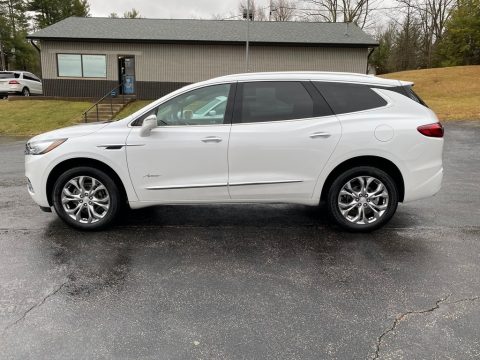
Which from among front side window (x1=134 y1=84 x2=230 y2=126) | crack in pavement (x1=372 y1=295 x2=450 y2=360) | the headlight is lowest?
crack in pavement (x1=372 y1=295 x2=450 y2=360)

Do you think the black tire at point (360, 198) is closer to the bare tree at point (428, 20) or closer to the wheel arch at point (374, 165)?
the wheel arch at point (374, 165)

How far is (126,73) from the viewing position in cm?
2498

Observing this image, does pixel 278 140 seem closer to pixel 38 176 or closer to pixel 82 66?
pixel 38 176

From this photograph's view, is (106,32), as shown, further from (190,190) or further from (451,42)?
(451,42)

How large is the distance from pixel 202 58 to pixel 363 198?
2098 centimetres

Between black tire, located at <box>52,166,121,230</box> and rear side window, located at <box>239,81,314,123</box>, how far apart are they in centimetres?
169

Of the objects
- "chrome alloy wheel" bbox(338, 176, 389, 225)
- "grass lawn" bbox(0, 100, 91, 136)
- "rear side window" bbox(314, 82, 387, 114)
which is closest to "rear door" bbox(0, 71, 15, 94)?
"grass lawn" bbox(0, 100, 91, 136)

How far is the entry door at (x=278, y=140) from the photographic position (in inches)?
189

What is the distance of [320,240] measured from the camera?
4863 millimetres

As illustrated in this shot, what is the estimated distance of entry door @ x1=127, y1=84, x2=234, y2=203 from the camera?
4.80 metres

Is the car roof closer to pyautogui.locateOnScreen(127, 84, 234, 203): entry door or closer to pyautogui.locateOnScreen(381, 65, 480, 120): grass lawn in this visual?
pyautogui.locateOnScreen(127, 84, 234, 203): entry door

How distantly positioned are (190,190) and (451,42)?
158ft

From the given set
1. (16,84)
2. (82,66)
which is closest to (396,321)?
(82,66)

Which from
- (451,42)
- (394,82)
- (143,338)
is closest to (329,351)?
(143,338)
